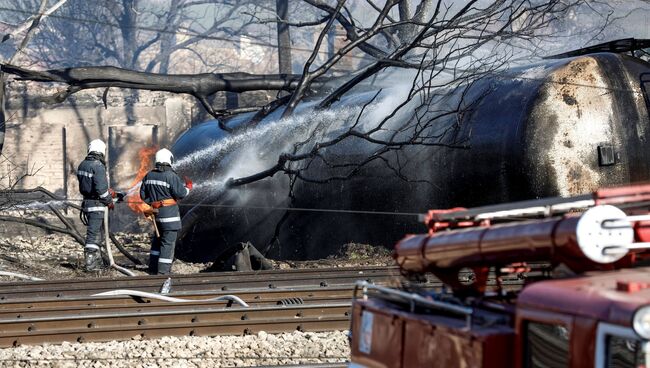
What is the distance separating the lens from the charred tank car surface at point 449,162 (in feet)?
34.6

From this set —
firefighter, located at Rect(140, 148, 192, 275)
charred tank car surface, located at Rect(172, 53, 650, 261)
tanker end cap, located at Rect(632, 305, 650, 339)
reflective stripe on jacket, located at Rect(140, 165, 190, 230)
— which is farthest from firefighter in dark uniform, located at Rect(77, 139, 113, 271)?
tanker end cap, located at Rect(632, 305, 650, 339)

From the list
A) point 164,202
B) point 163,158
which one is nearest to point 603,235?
point 164,202

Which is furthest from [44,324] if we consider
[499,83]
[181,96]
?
[181,96]

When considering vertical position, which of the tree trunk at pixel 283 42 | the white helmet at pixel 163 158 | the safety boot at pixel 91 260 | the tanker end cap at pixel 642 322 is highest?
the tree trunk at pixel 283 42

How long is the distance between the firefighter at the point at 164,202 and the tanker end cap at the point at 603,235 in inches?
334

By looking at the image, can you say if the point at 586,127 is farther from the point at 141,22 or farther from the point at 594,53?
the point at 141,22

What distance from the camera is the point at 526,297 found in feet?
10.8

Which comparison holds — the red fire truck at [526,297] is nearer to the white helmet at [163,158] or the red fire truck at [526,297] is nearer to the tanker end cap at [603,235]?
the tanker end cap at [603,235]

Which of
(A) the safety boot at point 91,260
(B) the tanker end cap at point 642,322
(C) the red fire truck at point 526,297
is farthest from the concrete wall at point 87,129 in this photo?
(B) the tanker end cap at point 642,322

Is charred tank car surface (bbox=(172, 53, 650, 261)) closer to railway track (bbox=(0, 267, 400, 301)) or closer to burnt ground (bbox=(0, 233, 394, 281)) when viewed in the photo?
burnt ground (bbox=(0, 233, 394, 281))

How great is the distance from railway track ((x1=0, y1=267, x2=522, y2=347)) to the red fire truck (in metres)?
1.80

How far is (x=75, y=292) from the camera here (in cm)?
909

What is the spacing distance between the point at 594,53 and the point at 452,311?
8.31 m

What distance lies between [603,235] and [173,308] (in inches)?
204
